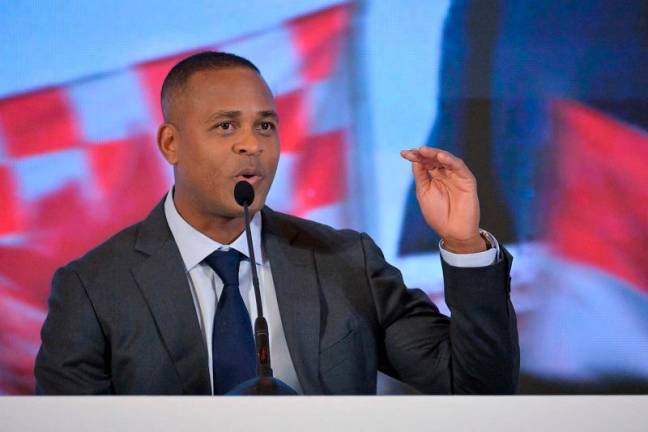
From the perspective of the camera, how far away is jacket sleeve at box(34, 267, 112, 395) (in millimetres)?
1817

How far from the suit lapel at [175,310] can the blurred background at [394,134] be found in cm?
63

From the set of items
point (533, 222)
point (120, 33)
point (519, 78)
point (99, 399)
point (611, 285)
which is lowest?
point (611, 285)

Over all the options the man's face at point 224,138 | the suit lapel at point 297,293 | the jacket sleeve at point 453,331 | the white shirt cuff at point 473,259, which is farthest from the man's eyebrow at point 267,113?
the white shirt cuff at point 473,259

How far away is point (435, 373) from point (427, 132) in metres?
0.80

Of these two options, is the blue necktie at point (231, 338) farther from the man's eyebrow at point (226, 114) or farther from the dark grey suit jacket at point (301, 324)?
the man's eyebrow at point (226, 114)

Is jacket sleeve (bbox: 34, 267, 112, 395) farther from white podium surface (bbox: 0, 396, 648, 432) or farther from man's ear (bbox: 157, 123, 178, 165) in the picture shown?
white podium surface (bbox: 0, 396, 648, 432)

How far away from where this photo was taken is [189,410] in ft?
3.28

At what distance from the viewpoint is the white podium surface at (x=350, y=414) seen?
0.98 m

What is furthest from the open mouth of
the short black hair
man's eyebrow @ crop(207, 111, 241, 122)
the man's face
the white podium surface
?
the white podium surface

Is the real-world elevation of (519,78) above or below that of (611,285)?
above

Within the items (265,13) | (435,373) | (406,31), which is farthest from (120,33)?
(435,373)

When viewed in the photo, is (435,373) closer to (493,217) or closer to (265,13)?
(493,217)

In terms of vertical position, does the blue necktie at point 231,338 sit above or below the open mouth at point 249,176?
below

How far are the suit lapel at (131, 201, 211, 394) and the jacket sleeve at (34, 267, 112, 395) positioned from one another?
4.5 inches
